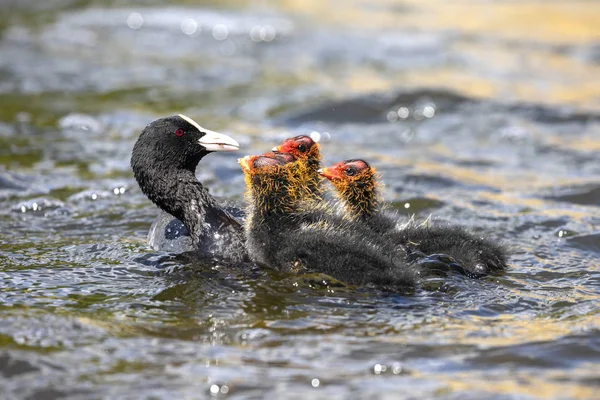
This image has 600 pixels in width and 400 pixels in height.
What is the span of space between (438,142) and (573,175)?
1875mm

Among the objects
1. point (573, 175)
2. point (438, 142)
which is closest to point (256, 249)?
point (573, 175)

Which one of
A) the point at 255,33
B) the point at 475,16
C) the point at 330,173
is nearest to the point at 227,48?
the point at 255,33

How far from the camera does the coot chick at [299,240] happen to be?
5.62 m

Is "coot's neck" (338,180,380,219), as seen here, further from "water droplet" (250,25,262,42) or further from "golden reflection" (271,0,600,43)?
"golden reflection" (271,0,600,43)

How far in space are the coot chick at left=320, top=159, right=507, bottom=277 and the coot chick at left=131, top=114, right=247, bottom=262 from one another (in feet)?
2.54

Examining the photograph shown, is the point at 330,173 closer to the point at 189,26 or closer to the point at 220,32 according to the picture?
the point at 220,32

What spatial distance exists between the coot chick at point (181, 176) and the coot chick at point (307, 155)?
0.39 metres

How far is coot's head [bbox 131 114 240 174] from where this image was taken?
646cm

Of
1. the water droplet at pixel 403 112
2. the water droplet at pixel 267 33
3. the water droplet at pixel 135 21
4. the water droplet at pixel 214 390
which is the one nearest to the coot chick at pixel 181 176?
the water droplet at pixel 214 390

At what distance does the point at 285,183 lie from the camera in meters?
6.02

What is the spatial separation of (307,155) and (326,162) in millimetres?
3243

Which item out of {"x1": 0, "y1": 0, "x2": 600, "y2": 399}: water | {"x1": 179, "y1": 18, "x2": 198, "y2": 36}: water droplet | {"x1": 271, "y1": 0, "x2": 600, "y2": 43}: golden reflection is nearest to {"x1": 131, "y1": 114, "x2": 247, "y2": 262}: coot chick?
{"x1": 0, "y1": 0, "x2": 600, "y2": 399}: water

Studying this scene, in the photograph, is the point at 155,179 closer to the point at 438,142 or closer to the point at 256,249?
the point at 256,249

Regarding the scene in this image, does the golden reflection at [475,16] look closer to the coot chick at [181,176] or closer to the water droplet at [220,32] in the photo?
the water droplet at [220,32]
